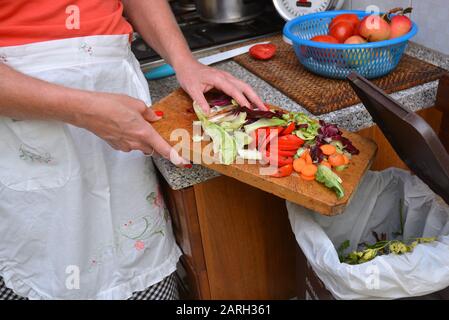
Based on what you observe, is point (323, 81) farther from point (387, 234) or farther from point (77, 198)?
point (77, 198)

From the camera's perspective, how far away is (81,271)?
97 centimetres

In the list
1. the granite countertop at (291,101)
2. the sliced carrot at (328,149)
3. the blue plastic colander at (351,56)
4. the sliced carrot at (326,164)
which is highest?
the blue plastic colander at (351,56)

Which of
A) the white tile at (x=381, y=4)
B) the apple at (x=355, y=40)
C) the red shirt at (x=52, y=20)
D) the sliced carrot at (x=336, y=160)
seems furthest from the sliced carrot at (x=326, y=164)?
the white tile at (x=381, y=4)

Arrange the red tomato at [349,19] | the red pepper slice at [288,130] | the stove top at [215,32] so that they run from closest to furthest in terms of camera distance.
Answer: the red pepper slice at [288,130] → the red tomato at [349,19] → the stove top at [215,32]

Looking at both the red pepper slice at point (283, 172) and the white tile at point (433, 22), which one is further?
the white tile at point (433, 22)

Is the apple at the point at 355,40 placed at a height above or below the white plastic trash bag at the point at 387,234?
above

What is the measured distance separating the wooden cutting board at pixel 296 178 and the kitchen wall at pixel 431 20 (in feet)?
1.36

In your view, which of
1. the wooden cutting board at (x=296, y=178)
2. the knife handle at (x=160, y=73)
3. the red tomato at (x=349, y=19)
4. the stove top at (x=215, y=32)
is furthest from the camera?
the stove top at (x=215, y=32)

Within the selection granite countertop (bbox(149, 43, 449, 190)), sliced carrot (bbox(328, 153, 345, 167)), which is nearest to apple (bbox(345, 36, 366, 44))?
granite countertop (bbox(149, 43, 449, 190))

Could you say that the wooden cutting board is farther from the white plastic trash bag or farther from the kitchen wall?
the kitchen wall

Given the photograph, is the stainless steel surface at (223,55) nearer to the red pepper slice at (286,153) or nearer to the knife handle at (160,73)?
the knife handle at (160,73)

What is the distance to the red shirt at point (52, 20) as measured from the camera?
31.7 inches

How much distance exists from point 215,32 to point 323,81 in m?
0.48
